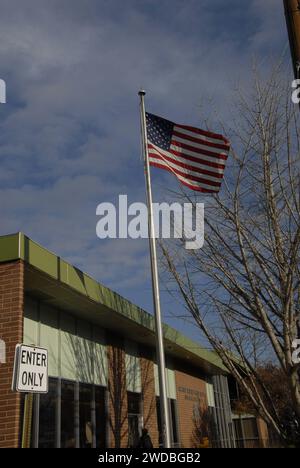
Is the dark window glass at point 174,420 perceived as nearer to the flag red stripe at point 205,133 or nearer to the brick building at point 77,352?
the brick building at point 77,352

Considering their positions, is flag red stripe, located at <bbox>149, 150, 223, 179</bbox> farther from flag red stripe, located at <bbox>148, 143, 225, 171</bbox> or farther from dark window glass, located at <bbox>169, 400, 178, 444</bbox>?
dark window glass, located at <bbox>169, 400, 178, 444</bbox>

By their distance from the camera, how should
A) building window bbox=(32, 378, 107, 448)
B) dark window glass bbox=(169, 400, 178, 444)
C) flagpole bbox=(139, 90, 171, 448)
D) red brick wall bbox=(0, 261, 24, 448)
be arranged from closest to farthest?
flagpole bbox=(139, 90, 171, 448), red brick wall bbox=(0, 261, 24, 448), building window bbox=(32, 378, 107, 448), dark window glass bbox=(169, 400, 178, 444)

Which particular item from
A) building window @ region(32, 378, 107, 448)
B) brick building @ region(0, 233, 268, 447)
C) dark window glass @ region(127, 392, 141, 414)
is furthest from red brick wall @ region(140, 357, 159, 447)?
building window @ region(32, 378, 107, 448)

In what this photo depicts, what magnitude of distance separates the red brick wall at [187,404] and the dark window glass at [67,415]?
33.8 feet

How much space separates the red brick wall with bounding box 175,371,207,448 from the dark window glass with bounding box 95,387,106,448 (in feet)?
26.9

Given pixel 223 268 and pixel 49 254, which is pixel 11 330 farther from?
pixel 223 268

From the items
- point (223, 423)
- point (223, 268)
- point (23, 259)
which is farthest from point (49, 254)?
point (223, 423)

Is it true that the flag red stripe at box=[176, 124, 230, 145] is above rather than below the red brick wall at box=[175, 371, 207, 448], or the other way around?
above

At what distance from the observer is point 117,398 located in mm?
16578

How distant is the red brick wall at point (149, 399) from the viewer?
1877 cm

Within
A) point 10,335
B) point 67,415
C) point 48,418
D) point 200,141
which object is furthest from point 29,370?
point 67,415

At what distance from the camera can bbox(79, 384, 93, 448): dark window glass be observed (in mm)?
14258

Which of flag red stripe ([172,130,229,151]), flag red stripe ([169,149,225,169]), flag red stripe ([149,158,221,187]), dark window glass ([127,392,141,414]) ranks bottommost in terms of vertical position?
dark window glass ([127,392,141,414])

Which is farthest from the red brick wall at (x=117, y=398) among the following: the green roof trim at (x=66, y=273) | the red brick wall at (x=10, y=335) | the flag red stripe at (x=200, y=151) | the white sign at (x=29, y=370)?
the white sign at (x=29, y=370)
